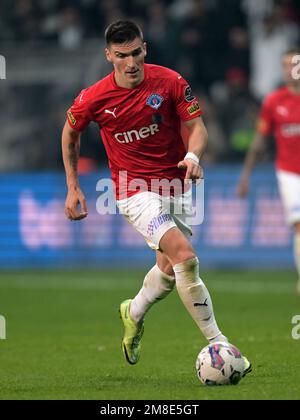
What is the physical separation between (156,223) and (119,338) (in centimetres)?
286

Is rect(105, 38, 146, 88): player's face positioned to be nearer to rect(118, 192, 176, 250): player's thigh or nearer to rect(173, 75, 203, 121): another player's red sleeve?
rect(173, 75, 203, 121): another player's red sleeve

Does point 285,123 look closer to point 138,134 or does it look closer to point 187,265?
point 138,134

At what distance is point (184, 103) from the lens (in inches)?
320

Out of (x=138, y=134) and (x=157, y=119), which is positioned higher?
(x=157, y=119)

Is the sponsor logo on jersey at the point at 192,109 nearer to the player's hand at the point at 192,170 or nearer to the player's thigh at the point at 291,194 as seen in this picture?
the player's hand at the point at 192,170

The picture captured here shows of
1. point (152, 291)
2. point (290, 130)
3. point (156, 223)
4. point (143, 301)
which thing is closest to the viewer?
point (156, 223)

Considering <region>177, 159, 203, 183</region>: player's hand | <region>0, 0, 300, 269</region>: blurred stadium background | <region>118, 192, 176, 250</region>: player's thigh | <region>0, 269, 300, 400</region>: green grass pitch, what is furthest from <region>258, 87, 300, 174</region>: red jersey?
<region>177, 159, 203, 183</region>: player's hand

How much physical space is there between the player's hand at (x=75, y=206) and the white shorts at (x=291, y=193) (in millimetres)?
5622

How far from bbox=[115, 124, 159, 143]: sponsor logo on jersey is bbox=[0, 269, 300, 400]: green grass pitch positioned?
167cm

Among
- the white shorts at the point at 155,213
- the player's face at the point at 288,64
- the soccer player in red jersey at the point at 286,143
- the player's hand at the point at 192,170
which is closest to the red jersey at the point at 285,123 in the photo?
the soccer player in red jersey at the point at 286,143

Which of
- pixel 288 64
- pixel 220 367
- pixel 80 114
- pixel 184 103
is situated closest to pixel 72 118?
→ pixel 80 114

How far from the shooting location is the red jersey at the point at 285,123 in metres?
13.7

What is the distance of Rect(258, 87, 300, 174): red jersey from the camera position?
13.7 meters
